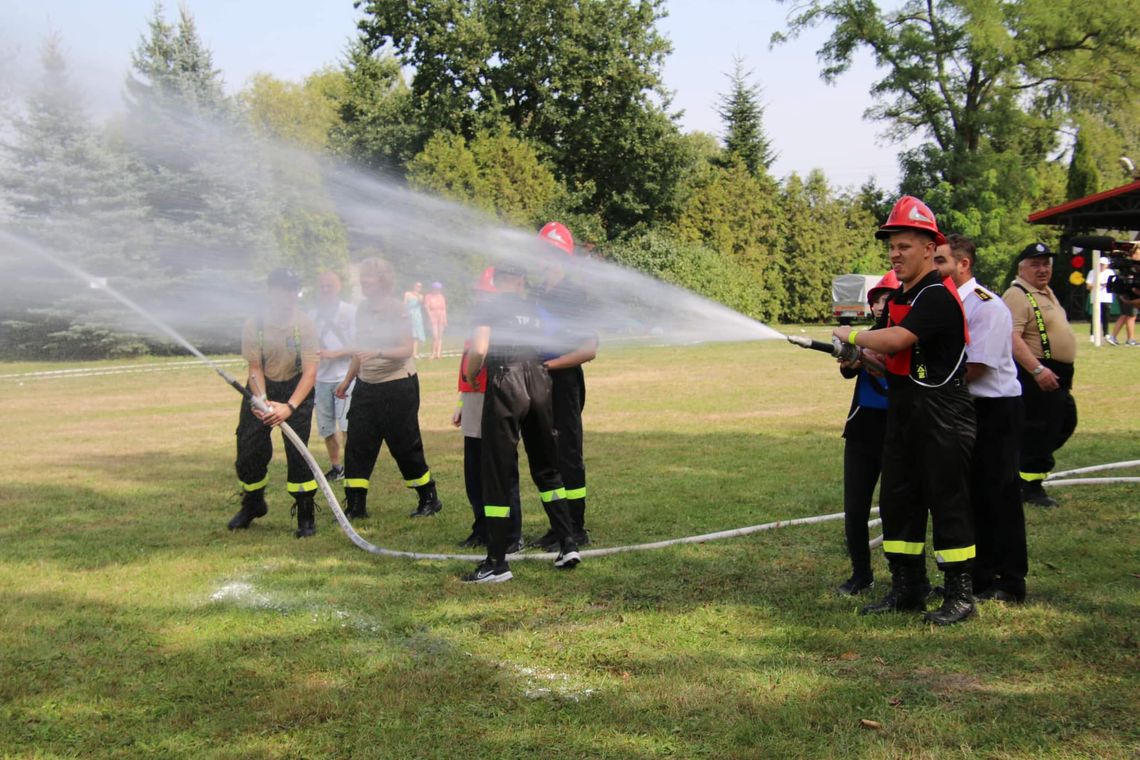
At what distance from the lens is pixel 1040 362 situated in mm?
8281

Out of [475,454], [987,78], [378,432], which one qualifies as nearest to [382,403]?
[378,432]

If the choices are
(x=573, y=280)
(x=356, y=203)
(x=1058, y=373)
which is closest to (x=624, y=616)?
(x=573, y=280)

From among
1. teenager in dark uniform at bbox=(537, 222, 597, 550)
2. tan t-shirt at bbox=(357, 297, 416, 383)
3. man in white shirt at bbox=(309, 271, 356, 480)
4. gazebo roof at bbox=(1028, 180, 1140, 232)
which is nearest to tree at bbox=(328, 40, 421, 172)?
gazebo roof at bbox=(1028, 180, 1140, 232)

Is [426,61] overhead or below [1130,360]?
overhead

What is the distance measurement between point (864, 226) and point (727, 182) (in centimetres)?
864

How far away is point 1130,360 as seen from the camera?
21.9 meters

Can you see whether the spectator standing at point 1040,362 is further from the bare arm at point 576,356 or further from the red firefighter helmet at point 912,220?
the bare arm at point 576,356

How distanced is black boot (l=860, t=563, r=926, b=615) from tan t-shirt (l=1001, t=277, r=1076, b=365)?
3.10 meters

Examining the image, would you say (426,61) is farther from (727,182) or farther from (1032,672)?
(1032,672)

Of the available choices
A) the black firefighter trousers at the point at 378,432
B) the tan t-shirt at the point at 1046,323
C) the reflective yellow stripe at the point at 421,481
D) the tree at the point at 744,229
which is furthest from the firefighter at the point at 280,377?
the tree at the point at 744,229

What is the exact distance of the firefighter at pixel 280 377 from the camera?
27.4ft

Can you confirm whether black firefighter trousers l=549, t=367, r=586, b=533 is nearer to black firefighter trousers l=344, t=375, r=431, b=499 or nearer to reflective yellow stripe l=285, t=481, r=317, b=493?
black firefighter trousers l=344, t=375, r=431, b=499

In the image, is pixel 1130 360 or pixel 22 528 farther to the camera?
pixel 1130 360

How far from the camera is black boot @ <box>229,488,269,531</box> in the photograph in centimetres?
858
